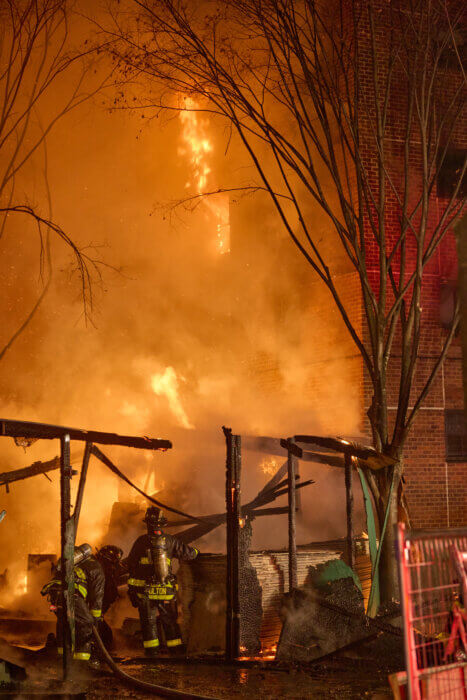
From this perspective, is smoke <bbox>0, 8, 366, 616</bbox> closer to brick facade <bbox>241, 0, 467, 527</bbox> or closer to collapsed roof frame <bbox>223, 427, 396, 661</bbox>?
brick facade <bbox>241, 0, 467, 527</bbox>

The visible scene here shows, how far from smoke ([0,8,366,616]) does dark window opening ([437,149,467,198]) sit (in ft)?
10.0

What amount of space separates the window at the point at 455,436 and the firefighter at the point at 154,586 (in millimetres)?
7105

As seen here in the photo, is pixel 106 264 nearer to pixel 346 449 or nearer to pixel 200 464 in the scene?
pixel 200 464

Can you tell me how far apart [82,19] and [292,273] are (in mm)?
7499

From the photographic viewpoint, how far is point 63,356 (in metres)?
19.6

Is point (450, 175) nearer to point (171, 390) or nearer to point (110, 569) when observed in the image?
point (171, 390)

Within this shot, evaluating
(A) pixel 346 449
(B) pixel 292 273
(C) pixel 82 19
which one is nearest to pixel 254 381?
(B) pixel 292 273

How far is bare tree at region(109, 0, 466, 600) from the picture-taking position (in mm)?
10445

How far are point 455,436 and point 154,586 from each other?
757 centimetres

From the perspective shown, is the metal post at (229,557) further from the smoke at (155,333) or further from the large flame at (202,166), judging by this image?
the large flame at (202,166)

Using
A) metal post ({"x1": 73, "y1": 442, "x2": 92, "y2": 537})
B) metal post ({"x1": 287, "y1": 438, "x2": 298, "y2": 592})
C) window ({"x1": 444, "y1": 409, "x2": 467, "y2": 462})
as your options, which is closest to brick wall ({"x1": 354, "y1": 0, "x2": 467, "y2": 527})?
window ({"x1": 444, "y1": 409, "x2": 467, "y2": 462})

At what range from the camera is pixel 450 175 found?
15.3 metres

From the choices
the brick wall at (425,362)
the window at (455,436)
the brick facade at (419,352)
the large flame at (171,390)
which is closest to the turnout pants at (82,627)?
the brick facade at (419,352)

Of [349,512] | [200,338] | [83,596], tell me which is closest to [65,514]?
[83,596]
